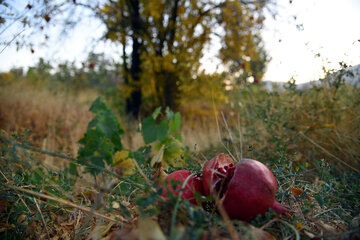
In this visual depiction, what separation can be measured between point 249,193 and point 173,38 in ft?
14.3

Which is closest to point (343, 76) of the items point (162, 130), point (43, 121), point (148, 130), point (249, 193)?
point (162, 130)

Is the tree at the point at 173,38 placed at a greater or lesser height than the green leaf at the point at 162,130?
greater

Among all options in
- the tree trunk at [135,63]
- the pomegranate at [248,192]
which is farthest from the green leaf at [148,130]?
the tree trunk at [135,63]

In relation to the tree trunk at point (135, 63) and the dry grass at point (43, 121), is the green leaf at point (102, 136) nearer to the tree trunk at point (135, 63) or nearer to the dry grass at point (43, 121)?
the dry grass at point (43, 121)

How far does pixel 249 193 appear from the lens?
27.8 inches

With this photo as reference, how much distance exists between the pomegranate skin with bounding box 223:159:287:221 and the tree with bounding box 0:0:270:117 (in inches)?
143

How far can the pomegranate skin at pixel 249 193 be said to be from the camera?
0.71 metres

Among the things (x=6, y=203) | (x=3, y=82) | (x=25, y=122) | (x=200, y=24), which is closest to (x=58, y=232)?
(x=6, y=203)

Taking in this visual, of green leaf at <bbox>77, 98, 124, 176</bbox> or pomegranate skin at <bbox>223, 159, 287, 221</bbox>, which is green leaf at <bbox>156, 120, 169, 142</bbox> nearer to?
green leaf at <bbox>77, 98, 124, 176</bbox>

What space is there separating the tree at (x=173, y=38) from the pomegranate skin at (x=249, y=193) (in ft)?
11.9

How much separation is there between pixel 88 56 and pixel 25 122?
1.42 m

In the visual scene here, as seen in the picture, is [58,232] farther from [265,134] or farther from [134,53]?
[134,53]

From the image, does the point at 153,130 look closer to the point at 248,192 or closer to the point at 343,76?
the point at 248,192

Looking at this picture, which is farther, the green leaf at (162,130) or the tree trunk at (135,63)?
the tree trunk at (135,63)
